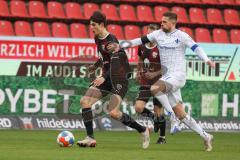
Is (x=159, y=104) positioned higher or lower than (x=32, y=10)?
lower

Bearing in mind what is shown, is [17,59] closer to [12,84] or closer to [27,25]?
[12,84]

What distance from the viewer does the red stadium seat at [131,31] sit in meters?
20.7

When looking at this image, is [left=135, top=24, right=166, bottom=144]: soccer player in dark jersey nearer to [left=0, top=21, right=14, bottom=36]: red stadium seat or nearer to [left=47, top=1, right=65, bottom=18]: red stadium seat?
[left=0, top=21, right=14, bottom=36]: red stadium seat

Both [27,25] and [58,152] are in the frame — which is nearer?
[58,152]

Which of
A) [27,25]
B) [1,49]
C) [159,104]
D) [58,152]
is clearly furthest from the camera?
[27,25]

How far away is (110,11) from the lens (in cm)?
2162

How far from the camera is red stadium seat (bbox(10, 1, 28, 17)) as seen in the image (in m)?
20.7

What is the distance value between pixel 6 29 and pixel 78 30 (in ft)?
6.55

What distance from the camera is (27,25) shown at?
19969 mm

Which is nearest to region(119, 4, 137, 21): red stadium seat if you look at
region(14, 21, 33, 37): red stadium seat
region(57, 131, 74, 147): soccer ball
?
region(14, 21, 33, 37): red stadium seat

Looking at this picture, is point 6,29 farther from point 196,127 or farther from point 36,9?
point 196,127

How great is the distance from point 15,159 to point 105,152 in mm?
1930

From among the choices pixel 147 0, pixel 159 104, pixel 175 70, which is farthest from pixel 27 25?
pixel 175 70

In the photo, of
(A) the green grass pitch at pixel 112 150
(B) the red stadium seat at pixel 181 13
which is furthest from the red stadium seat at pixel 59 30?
(A) the green grass pitch at pixel 112 150
